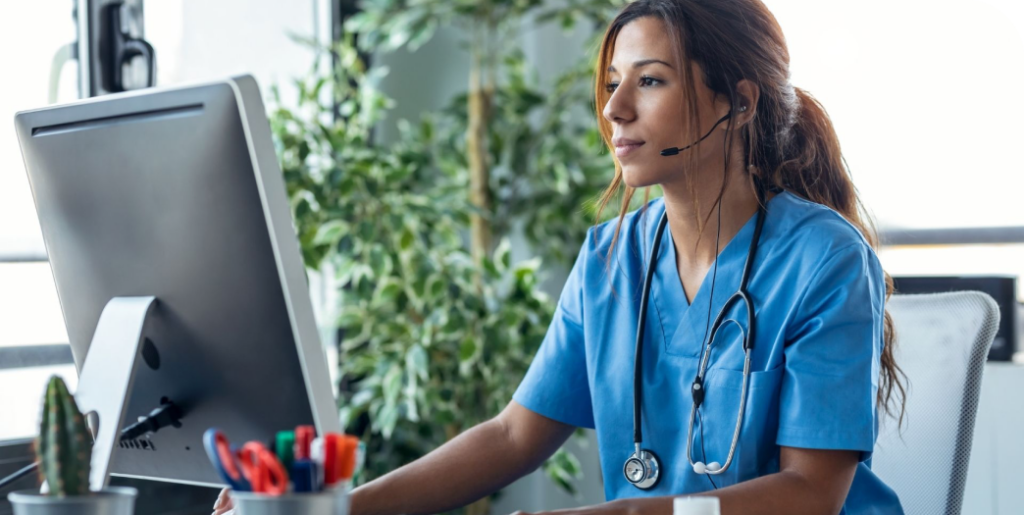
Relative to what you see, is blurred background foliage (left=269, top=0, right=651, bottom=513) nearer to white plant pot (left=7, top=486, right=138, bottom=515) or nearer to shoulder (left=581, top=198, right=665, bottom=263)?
shoulder (left=581, top=198, right=665, bottom=263)

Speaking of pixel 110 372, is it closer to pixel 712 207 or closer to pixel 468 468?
pixel 468 468

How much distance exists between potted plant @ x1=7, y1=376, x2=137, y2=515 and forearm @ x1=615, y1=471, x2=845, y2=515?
0.45 metres

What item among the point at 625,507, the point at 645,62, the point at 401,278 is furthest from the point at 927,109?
the point at 625,507

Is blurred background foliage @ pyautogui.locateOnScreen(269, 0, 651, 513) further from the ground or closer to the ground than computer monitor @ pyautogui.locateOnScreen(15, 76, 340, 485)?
closer to the ground

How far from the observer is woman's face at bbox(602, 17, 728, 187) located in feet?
3.94

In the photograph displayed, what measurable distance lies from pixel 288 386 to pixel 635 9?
683 millimetres

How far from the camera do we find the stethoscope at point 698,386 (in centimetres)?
110

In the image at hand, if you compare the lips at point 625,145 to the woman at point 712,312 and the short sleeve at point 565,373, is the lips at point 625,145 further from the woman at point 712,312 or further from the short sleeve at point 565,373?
the short sleeve at point 565,373

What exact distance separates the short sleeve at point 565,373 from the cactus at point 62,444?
2.22 ft

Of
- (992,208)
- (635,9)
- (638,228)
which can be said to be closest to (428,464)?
(638,228)

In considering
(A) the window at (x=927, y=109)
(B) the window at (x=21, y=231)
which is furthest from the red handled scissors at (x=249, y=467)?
(A) the window at (x=927, y=109)

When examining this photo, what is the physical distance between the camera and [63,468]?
706 mm

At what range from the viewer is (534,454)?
129 cm

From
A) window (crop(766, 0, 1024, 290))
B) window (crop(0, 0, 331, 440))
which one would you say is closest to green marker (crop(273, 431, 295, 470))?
window (crop(0, 0, 331, 440))
